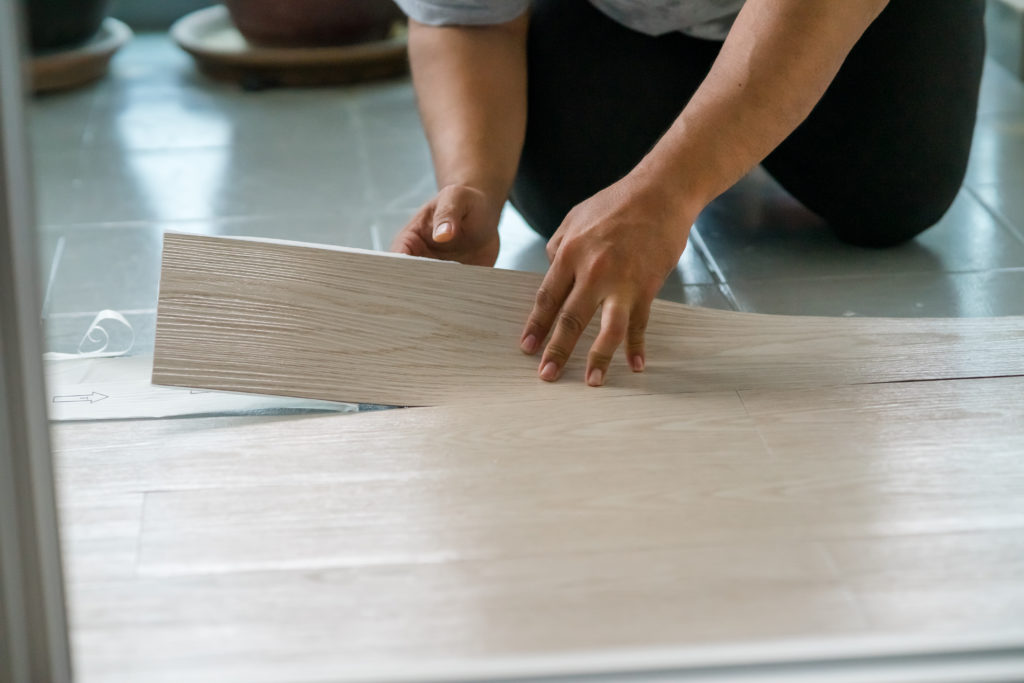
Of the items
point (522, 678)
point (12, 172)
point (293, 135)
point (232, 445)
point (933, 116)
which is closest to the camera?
point (12, 172)

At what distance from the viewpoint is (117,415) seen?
4.04 feet

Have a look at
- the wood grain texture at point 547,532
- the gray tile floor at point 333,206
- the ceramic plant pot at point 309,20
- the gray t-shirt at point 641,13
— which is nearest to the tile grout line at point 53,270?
the gray tile floor at point 333,206

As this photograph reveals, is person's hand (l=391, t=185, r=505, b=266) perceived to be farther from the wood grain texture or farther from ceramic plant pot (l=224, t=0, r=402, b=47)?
ceramic plant pot (l=224, t=0, r=402, b=47)

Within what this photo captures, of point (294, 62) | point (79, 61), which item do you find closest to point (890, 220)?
point (294, 62)

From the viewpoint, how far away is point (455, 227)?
4.59 feet

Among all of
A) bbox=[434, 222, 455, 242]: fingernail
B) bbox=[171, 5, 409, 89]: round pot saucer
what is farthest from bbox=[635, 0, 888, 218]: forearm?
bbox=[171, 5, 409, 89]: round pot saucer

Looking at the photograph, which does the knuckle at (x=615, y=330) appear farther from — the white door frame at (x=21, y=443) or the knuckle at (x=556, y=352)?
the white door frame at (x=21, y=443)

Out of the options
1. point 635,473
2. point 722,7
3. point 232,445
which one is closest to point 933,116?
point 722,7

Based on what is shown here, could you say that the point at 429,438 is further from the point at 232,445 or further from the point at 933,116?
the point at 933,116

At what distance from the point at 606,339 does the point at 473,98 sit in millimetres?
566

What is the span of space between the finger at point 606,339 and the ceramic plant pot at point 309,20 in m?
1.79

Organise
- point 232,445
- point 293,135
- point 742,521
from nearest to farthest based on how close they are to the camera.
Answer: point 742,521, point 232,445, point 293,135

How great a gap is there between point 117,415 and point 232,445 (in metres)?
0.16

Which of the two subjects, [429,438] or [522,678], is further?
[429,438]
